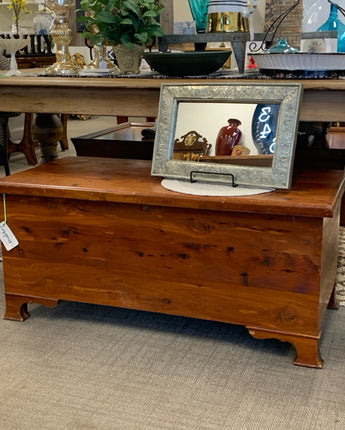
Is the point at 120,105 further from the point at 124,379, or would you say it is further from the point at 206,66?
the point at 124,379

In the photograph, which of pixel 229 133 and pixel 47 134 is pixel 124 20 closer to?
pixel 229 133

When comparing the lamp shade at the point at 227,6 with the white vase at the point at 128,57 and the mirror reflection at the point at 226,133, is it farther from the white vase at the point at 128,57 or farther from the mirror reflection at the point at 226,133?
the mirror reflection at the point at 226,133

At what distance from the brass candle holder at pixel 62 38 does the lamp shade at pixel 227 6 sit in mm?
495

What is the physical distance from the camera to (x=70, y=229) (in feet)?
6.04

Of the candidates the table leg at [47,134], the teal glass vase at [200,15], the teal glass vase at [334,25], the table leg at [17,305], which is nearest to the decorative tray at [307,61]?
the teal glass vase at [200,15]

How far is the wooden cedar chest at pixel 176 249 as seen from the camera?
5.30ft

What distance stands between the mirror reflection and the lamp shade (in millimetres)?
547

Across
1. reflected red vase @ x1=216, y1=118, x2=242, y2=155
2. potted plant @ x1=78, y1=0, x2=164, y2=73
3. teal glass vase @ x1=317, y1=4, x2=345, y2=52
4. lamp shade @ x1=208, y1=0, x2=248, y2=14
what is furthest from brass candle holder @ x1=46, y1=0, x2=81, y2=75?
teal glass vase @ x1=317, y1=4, x2=345, y2=52

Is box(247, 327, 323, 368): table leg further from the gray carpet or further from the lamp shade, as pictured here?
the lamp shade

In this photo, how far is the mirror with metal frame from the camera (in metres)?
1.64

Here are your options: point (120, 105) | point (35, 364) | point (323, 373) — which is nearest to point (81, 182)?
point (120, 105)

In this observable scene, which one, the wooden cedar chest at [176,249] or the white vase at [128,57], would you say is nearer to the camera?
the wooden cedar chest at [176,249]

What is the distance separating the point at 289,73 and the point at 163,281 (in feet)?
2.33

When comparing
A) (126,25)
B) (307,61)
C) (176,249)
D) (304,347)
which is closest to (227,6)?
(126,25)
